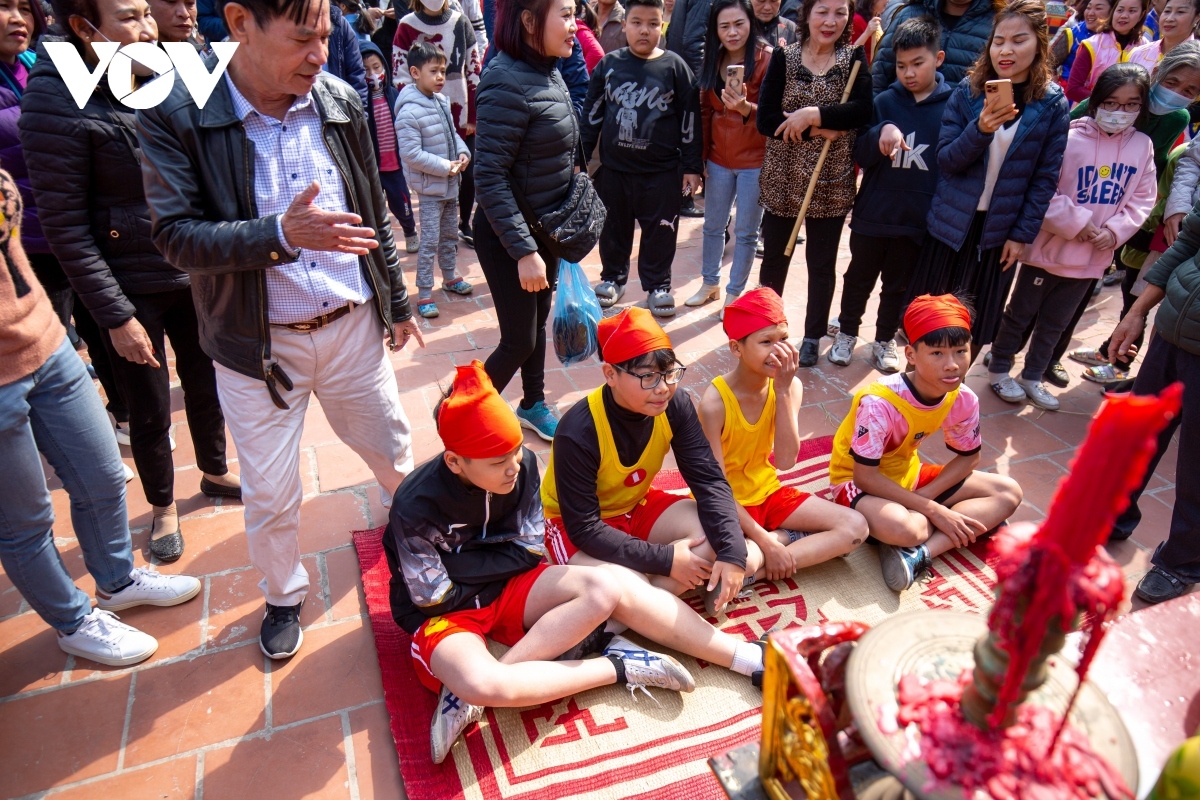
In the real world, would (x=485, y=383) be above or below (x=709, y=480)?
above

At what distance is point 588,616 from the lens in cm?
251

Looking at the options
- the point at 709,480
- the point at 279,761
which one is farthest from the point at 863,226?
the point at 279,761

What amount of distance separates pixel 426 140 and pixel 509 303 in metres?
2.40

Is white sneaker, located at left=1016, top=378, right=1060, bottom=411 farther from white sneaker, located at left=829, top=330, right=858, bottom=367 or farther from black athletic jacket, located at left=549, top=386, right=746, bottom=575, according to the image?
black athletic jacket, located at left=549, top=386, right=746, bottom=575

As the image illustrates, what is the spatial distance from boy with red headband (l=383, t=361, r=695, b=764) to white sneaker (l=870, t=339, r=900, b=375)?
9.38ft

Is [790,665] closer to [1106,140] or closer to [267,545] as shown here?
[267,545]

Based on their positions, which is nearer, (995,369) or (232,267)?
(232,267)

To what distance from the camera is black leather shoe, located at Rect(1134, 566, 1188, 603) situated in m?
3.04

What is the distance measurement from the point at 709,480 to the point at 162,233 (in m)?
2.00

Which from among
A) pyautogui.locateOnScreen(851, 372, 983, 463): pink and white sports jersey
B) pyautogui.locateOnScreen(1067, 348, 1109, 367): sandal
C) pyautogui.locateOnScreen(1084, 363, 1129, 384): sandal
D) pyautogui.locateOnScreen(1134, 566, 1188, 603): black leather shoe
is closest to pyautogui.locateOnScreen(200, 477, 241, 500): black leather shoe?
pyautogui.locateOnScreen(851, 372, 983, 463): pink and white sports jersey

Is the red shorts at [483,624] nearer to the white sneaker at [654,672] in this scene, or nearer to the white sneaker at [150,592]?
the white sneaker at [654,672]

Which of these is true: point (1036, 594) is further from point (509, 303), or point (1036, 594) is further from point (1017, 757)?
point (509, 303)

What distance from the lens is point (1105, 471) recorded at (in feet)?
2.84

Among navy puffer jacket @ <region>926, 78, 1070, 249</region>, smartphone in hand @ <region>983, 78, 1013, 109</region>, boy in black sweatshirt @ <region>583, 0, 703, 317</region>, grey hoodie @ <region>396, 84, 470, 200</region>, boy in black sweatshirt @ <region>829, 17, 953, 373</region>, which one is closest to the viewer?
smartphone in hand @ <region>983, 78, 1013, 109</region>
